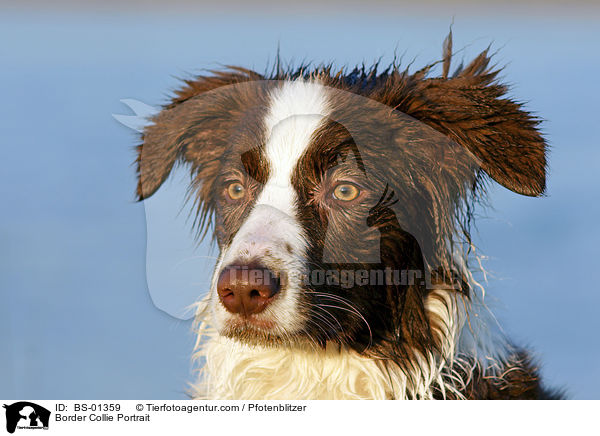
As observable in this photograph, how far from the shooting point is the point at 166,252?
2.92 metres

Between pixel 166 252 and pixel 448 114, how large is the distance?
1.34 m

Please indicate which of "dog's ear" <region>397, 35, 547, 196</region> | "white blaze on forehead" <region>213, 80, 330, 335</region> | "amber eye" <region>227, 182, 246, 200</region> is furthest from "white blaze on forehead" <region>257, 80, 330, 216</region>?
"dog's ear" <region>397, 35, 547, 196</region>

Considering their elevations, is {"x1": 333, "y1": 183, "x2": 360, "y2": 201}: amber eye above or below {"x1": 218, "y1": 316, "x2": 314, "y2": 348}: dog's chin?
above

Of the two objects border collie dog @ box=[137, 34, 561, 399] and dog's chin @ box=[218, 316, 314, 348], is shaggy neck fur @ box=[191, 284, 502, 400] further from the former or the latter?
dog's chin @ box=[218, 316, 314, 348]

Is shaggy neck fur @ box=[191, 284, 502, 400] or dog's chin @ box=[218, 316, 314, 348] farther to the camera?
shaggy neck fur @ box=[191, 284, 502, 400]

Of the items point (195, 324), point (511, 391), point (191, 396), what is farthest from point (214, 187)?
point (511, 391)

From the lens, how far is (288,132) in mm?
2740

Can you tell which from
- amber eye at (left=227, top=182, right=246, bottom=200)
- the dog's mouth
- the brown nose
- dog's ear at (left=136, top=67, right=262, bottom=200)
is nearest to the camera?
the brown nose

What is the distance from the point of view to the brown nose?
2.42 metres

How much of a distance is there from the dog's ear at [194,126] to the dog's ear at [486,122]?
2.54ft
